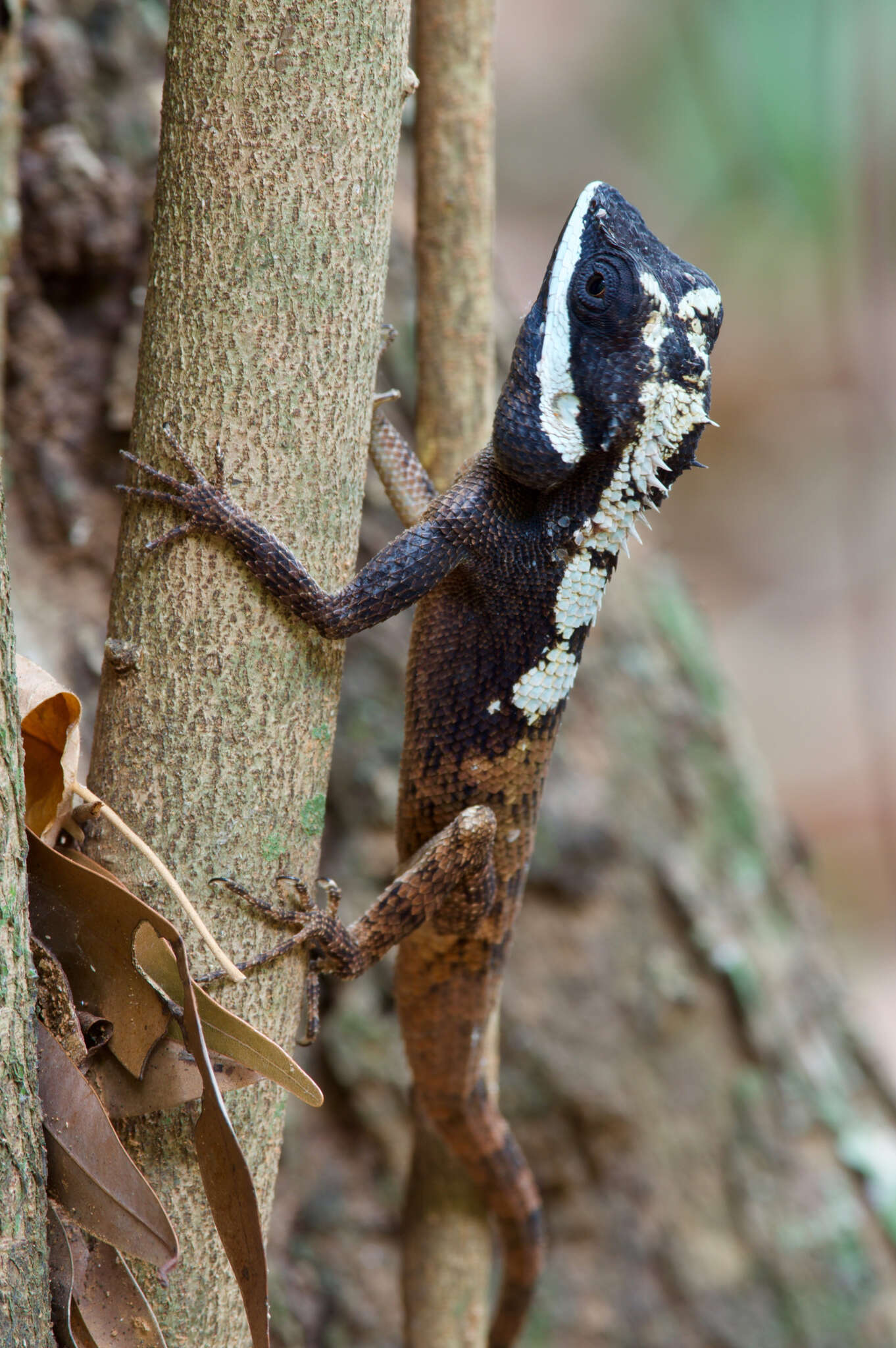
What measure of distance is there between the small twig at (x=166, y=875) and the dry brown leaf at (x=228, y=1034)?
2.2 inches

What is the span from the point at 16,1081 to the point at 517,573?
1.41 metres

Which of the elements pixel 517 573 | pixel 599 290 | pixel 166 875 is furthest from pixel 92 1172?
pixel 599 290

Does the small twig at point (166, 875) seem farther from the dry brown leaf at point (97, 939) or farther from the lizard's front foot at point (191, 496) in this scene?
the lizard's front foot at point (191, 496)

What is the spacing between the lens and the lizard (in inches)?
86.6

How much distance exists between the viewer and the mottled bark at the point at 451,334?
263cm

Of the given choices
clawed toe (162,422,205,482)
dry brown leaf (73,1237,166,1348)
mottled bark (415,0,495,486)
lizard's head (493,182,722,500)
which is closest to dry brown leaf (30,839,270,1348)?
dry brown leaf (73,1237,166,1348)

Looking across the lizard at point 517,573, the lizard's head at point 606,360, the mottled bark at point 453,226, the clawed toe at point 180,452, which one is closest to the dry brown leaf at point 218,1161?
the lizard at point 517,573

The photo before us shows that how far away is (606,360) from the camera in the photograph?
221 centimetres

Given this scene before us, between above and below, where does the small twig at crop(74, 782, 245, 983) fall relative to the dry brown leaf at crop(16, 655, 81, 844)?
below

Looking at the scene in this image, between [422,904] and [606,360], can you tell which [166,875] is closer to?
[422,904]

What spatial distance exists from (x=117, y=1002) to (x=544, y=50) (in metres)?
13.2

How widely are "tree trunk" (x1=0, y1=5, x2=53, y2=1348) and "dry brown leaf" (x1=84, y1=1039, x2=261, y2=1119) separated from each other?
180 mm

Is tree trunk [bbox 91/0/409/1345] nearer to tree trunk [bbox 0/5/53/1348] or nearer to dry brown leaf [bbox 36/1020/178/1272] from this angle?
dry brown leaf [bbox 36/1020/178/1272]

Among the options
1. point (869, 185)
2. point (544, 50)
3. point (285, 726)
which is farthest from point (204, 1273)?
point (544, 50)
